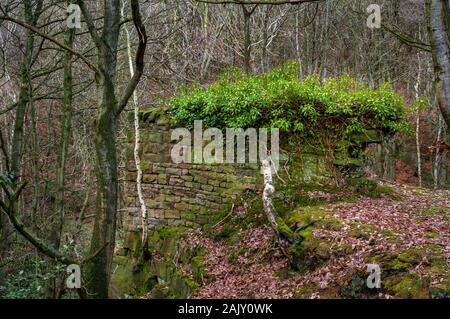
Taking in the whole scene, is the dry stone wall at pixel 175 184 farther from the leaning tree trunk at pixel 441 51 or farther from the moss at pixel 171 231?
the leaning tree trunk at pixel 441 51

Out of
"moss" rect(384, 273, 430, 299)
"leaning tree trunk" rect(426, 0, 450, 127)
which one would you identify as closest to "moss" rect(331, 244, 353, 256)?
"moss" rect(384, 273, 430, 299)

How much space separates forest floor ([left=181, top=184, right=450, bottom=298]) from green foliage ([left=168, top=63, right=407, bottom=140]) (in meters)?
1.26

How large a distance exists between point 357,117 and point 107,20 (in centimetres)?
507

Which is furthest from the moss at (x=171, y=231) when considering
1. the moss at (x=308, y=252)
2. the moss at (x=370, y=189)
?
the moss at (x=370, y=189)

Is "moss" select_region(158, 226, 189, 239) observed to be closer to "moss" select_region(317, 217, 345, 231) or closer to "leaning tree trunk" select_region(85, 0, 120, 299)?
"moss" select_region(317, 217, 345, 231)

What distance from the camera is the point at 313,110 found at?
291 inches

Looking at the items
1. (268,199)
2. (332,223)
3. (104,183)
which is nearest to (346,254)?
(332,223)

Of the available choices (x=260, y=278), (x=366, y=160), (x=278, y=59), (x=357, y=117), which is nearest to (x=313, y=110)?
(x=357, y=117)

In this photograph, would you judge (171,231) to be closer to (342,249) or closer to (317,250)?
(317,250)

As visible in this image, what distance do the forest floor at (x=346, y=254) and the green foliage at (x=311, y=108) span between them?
126 centimetres

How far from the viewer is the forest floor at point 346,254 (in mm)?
4527

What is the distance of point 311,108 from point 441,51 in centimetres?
358

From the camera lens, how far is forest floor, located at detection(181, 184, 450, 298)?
4.53 m
